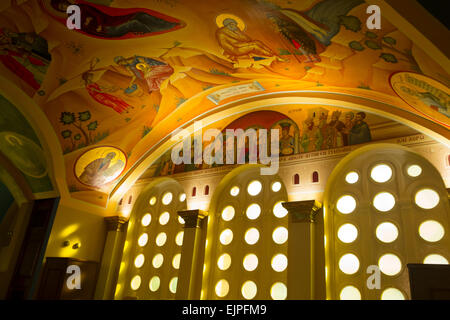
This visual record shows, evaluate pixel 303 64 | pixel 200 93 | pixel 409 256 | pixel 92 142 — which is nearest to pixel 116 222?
pixel 92 142

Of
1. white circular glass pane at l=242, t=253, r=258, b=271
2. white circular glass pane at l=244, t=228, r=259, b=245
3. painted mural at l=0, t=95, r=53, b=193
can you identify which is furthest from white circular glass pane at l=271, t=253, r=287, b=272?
painted mural at l=0, t=95, r=53, b=193

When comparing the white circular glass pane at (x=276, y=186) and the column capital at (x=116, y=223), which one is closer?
the white circular glass pane at (x=276, y=186)

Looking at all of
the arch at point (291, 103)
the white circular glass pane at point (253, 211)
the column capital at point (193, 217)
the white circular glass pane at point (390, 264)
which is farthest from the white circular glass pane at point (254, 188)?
the white circular glass pane at point (390, 264)

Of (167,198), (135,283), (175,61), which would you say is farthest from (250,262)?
(175,61)

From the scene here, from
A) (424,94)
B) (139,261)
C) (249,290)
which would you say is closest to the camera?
(424,94)

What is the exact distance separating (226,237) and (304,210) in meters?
2.88

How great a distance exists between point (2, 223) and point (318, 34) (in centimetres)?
1480

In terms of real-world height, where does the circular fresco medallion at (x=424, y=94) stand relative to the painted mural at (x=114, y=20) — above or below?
below

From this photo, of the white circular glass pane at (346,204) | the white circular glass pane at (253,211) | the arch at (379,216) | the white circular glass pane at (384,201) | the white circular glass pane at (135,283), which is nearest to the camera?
the arch at (379,216)

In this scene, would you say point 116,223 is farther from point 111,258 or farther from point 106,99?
point 106,99

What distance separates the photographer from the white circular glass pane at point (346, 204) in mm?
8844

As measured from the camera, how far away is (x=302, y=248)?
8.48 meters

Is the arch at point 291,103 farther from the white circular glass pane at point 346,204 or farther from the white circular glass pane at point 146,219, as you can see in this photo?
the white circular glass pane at point 346,204
